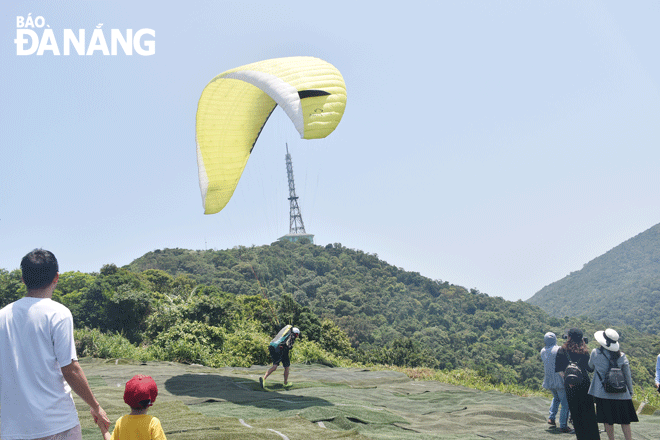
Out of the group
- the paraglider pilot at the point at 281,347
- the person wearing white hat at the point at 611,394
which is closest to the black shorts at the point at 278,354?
the paraglider pilot at the point at 281,347

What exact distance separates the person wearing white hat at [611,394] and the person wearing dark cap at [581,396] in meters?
0.11

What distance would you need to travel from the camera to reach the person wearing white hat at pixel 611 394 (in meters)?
4.44

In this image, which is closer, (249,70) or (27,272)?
(27,272)

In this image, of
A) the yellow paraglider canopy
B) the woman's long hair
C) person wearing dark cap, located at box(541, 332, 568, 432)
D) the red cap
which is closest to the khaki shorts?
the red cap

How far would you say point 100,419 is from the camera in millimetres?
2361

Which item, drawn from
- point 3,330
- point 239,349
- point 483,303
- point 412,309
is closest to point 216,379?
point 239,349

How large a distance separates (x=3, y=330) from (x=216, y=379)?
6229 mm

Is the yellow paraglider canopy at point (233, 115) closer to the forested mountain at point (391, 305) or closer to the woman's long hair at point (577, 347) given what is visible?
the woman's long hair at point (577, 347)

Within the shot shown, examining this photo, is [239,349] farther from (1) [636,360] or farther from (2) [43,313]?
(1) [636,360]

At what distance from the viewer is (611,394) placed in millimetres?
4480

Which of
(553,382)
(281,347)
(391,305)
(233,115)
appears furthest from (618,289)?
(233,115)

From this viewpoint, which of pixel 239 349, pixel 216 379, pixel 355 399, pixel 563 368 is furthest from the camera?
pixel 239 349

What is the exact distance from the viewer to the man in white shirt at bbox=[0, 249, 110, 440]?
7.21 feet

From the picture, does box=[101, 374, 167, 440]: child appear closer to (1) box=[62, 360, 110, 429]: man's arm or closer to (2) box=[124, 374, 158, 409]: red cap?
Result: (2) box=[124, 374, 158, 409]: red cap
